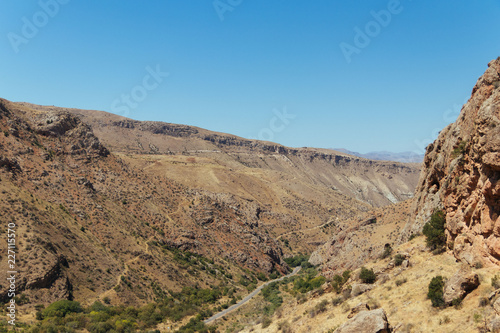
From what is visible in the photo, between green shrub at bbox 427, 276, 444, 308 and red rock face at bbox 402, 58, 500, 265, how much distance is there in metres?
2.14

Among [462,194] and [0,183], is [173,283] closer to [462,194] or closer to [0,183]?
[0,183]

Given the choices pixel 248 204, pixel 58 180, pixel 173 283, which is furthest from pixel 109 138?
pixel 173 283

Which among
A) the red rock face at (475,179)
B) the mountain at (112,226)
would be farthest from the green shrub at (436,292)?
the mountain at (112,226)

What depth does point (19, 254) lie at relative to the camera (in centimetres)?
4097

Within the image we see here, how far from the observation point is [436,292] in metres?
16.6

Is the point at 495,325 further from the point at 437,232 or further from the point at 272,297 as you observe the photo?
the point at 272,297

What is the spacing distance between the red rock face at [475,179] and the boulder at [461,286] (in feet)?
5.41

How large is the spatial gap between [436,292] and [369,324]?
3.71m

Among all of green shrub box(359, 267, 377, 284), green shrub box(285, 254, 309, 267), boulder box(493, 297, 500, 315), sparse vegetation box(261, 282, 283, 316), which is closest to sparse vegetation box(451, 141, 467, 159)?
green shrub box(359, 267, 377, 284)

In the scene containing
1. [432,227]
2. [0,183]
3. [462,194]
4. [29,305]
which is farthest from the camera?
[0,183]

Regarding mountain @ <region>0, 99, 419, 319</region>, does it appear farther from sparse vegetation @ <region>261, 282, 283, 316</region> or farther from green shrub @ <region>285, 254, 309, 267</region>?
sparse vegetation @ <region>261, 282, 283, 316</region>

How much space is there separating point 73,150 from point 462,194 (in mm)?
74723

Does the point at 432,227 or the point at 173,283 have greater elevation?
the point at 432,227

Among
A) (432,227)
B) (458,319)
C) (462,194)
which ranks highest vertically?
(462,194)
